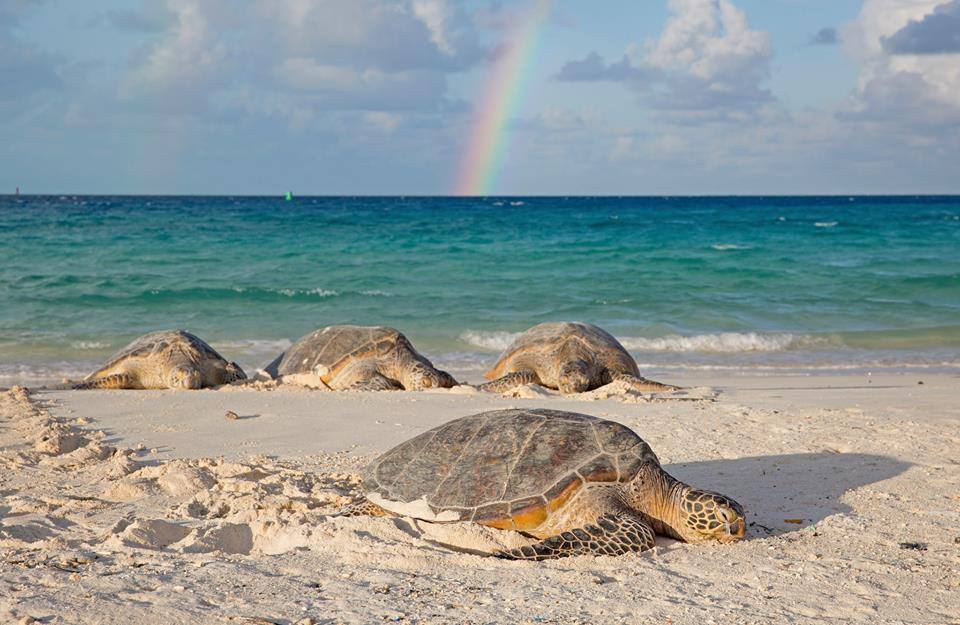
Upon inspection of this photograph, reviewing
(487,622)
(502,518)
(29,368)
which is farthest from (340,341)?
(487,622)

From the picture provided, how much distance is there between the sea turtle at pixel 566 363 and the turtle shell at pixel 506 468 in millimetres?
5480

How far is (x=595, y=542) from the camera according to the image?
17.1ft

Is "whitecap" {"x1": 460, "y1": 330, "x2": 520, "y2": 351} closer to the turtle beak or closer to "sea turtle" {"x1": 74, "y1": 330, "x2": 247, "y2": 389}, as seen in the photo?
"sea turtle" {"x1": 74, "y1": 330, "x2": 247, "y2": 389}

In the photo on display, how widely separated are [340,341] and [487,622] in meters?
8.67

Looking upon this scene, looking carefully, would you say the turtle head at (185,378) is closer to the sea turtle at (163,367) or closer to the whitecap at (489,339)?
the sea turtle at (163,367)

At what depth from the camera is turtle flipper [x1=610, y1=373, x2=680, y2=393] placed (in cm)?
1140

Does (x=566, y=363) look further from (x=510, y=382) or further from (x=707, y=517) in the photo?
(x=707, y=517)

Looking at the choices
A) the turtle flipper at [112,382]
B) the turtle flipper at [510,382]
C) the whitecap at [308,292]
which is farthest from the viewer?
the whitecap at [308,292]

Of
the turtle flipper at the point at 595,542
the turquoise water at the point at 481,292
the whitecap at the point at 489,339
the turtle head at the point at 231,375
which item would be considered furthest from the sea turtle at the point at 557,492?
the whitecap at the point at 489,339

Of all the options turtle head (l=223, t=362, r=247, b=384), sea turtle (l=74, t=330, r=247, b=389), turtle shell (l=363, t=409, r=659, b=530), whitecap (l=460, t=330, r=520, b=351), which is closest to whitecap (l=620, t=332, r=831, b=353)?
whitecap (l=460, t=330, r=520, b=351)

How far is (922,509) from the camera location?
6.30 metres

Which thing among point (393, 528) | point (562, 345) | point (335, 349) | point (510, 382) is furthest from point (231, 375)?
point (393, 528)

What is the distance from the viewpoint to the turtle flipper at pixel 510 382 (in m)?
11.5

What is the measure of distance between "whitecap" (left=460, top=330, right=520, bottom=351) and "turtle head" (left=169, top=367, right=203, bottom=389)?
6226 mm
